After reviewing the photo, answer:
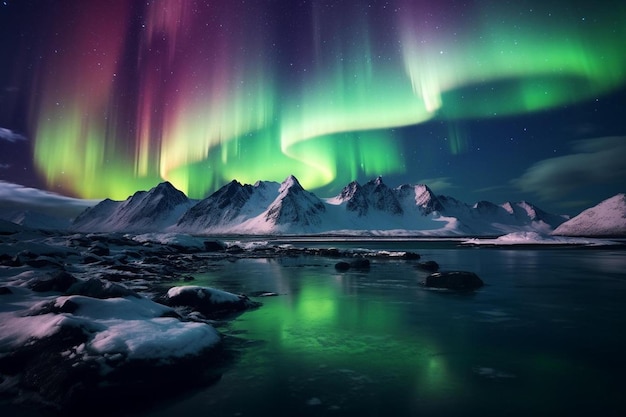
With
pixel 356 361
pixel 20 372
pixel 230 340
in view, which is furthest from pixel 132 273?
pixel 356 361

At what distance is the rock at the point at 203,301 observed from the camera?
64.3 ft

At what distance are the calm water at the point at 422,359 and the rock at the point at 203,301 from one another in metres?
1.30

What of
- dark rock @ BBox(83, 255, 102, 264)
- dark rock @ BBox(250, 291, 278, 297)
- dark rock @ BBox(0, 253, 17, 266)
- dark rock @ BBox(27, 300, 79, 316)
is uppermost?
dark rock @ BBox(0, 253, 17, 266)

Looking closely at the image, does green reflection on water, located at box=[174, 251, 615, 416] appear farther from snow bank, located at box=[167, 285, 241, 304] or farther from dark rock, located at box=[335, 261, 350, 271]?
dark rock, located at box=[335, 261, 350, 271]

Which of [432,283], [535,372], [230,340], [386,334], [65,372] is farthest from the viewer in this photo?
[432,283]

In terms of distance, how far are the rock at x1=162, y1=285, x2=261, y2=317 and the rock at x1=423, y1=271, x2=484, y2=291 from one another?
54.5 ft

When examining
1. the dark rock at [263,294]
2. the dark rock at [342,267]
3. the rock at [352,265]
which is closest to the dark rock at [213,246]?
the rock at [352,265]

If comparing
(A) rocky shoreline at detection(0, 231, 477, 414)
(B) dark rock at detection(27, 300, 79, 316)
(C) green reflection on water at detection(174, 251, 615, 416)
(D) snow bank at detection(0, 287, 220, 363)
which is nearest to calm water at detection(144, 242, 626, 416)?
(C) green reflection on water at detection(174, 251, 615, 416)

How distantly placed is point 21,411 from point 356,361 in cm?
874

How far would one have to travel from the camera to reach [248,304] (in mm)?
21406

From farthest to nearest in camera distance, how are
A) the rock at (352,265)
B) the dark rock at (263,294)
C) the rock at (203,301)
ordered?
the rock at (352,265)
the dark rock at (263,294)
the rock at (203,301)

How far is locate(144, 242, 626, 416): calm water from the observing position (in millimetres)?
8992

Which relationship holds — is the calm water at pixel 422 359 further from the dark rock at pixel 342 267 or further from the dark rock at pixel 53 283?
the dark rock at pixel 342 267

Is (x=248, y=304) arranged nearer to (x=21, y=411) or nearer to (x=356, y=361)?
(x=356, y=361)
